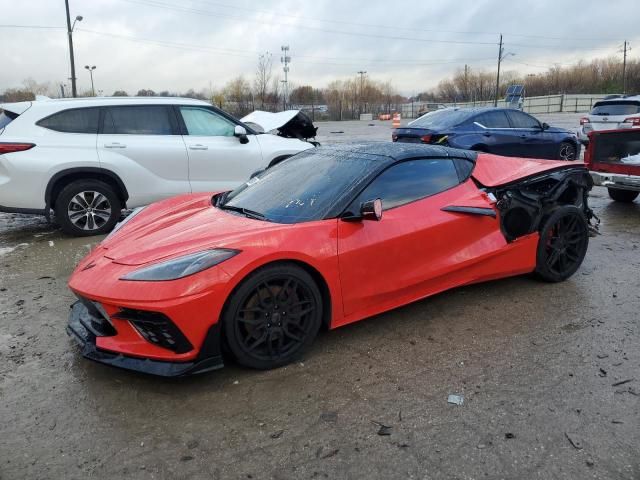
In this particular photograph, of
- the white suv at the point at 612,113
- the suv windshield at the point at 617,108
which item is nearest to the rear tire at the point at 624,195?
the white suv at the point at 612,113

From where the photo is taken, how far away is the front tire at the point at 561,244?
180 inches

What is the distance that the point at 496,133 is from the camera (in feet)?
33.9

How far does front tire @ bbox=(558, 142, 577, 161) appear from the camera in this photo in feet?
39.1

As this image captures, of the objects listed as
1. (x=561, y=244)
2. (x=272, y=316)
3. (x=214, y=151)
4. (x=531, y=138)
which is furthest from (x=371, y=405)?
(x=531, y=138)

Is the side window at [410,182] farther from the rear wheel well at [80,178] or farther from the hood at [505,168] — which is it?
the rear wheel well at [80,178]

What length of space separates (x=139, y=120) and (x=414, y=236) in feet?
15.9

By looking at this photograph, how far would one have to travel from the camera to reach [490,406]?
287 cm

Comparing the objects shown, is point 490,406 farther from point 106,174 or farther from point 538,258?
point 106,174

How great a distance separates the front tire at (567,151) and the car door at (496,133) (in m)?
1.83

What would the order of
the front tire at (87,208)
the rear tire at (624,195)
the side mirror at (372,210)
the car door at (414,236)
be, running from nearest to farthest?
the side mirror at (372,210) < the car door at (414,236) < the front tire at (87,208) < the rear tire at (624,195)

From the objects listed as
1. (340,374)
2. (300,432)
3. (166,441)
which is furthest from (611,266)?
(166,441)

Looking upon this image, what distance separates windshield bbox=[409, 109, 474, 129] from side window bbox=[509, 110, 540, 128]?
3.73 feet

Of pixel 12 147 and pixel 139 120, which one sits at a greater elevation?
pixel 139 120

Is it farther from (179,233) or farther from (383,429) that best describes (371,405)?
(179,233)
